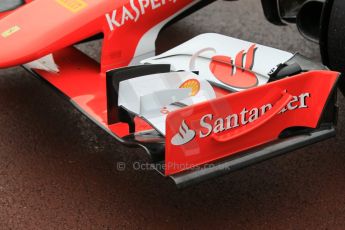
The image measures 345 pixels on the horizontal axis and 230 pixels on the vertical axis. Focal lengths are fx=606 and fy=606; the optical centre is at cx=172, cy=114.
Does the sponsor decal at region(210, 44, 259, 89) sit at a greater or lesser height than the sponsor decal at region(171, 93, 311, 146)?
lesser

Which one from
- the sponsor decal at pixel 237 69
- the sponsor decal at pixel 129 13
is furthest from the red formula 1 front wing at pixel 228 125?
the sponsor decal at pixel 129 13

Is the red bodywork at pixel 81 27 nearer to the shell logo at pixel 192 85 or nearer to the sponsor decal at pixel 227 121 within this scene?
the shell logo at pixel 192 85

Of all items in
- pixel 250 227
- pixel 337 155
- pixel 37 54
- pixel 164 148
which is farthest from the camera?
pixel 337 155

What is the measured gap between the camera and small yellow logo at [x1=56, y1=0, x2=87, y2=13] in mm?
2531

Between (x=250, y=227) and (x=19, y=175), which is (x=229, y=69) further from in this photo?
(x=19, y=175)

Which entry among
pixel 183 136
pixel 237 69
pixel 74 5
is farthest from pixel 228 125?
pixel 74 5

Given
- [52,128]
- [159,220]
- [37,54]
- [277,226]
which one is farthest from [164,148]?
[52,128]

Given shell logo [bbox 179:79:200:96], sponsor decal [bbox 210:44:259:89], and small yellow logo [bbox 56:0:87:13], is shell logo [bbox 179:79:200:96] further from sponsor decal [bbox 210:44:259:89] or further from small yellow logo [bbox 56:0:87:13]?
small yellow logo [bbox 56:0:87:13]

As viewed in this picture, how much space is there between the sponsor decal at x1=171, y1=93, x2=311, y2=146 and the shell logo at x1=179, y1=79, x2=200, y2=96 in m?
0.30

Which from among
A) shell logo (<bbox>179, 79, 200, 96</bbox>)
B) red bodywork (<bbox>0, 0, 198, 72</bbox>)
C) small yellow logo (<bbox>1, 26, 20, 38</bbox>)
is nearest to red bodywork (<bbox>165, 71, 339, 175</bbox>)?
shell logo (<bbox>179, 79, 200, 96</bbox>)

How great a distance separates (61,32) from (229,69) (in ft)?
2.31

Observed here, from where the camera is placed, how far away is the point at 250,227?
225 centimetres

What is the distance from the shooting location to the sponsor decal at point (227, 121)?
189 cm

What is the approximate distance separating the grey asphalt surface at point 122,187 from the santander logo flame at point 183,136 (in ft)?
1.58
